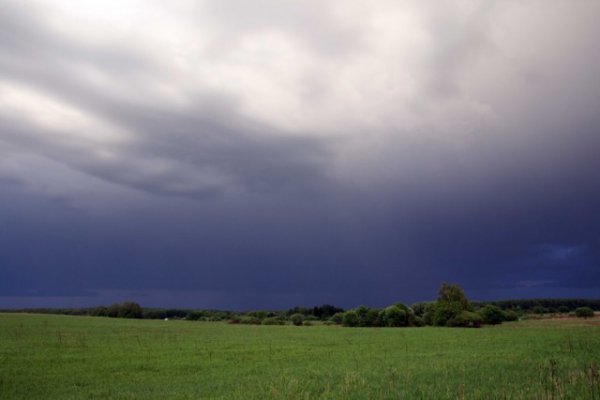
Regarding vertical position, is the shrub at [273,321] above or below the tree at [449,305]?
below

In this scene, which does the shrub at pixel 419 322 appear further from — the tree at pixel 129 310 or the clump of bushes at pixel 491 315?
the tree at pixel 129 310

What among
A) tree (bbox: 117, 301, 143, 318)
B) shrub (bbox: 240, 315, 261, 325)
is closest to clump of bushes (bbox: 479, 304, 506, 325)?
shrub (bbox: 240, 315, 261, 325)

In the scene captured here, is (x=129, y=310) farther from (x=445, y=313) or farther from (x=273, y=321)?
(x=445, y=313)

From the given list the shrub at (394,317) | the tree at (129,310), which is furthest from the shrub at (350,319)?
the tree at (129,310)

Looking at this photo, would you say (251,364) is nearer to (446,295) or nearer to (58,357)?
(58,357)

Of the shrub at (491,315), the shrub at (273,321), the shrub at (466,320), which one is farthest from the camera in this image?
the shrub at (273,321)

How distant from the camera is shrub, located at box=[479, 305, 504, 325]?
10062 centimetres

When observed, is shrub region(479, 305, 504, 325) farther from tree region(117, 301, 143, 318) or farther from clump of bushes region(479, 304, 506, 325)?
tree region(117, 301, 143, 318)

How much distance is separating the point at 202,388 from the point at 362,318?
87.9 metres

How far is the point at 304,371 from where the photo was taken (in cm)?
2789

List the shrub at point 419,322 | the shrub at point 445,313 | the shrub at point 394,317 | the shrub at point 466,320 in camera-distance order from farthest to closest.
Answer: the shrub at point 419,322, the shrub at point 394,317, the shrub at point 445,313, the shrub at point 466,320

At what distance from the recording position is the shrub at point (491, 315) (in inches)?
3962

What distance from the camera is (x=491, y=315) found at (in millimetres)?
101562

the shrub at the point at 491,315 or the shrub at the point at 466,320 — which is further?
the shrub at the point at 491,315
